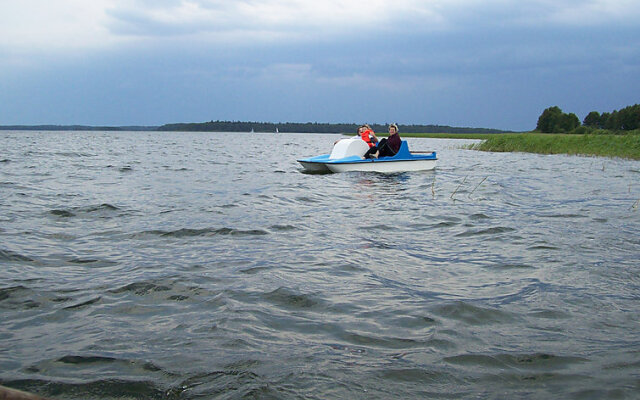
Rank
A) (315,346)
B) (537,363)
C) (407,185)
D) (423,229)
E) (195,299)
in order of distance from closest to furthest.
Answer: (537,363)
(315,346)
(195,299)
(423,229)
(407,185)

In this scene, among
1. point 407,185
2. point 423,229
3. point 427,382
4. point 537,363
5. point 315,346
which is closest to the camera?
point 427,382

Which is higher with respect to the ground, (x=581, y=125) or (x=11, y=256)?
(x=581, y=125)

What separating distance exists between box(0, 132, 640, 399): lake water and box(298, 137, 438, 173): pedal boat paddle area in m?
6.93

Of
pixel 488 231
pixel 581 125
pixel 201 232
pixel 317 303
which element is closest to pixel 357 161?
pixel 488 231

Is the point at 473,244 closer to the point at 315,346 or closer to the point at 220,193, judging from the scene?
the point at 315,346

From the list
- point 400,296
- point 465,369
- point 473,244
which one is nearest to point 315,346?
point 465,369

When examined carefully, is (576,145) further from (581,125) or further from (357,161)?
(581,125)

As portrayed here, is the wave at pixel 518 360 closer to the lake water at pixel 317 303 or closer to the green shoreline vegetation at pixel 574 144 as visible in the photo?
the lake water at pixel 317 303

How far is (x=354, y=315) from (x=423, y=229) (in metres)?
4.15

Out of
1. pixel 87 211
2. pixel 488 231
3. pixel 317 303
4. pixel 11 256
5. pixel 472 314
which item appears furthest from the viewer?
pixel 87 211

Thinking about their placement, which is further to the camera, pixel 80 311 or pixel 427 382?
pixel 80 311

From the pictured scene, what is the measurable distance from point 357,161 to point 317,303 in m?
12.5

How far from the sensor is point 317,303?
448 centimetres

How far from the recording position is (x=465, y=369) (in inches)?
126
